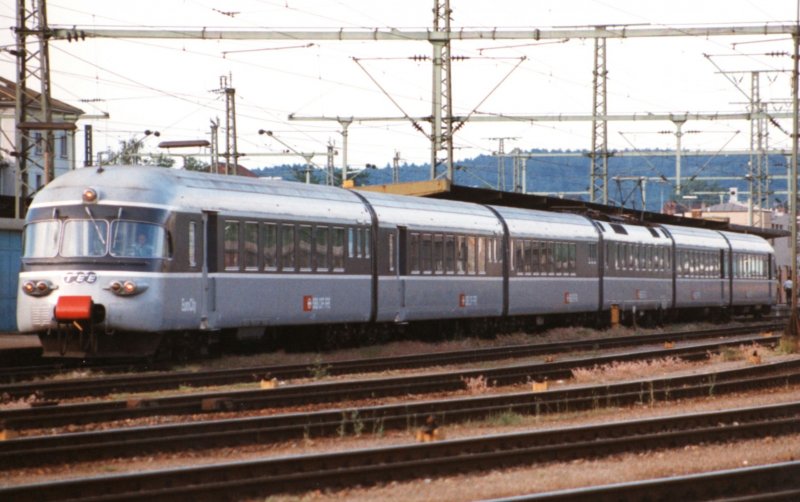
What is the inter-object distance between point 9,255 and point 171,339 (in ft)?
32.4

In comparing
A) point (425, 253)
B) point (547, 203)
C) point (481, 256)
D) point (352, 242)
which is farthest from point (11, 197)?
point (352, 242)

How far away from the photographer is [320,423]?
46.3 ft

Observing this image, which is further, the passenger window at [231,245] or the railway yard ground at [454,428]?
the passenger window at [231,245]

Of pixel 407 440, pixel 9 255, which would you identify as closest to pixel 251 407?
pixel 407 440

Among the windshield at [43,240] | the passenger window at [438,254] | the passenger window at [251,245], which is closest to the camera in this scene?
the windshield at [43,240]

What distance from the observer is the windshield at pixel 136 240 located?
69.0 ft

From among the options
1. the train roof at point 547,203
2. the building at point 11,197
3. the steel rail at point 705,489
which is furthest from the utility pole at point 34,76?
the steel rail at point 705,489

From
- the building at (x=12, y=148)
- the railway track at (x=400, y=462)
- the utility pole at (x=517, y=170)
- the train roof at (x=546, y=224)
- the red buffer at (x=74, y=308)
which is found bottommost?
the railway track at (x=400, y=462)

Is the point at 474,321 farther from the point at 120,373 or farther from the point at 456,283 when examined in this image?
the point at 120,373

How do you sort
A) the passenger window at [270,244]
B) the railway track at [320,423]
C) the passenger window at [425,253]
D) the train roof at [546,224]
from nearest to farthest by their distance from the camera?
the railway track at [320,423] < the passenger window at [270,244] < the passenger window at [425,253] < the train roof at [546,224]

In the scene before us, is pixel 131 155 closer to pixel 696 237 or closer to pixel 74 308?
pixel 696 237

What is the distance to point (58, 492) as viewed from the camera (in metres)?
9.86

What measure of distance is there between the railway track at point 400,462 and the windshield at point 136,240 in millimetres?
9528

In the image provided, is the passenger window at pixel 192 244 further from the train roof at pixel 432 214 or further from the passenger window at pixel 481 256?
the passenger window at pixel 481 256
